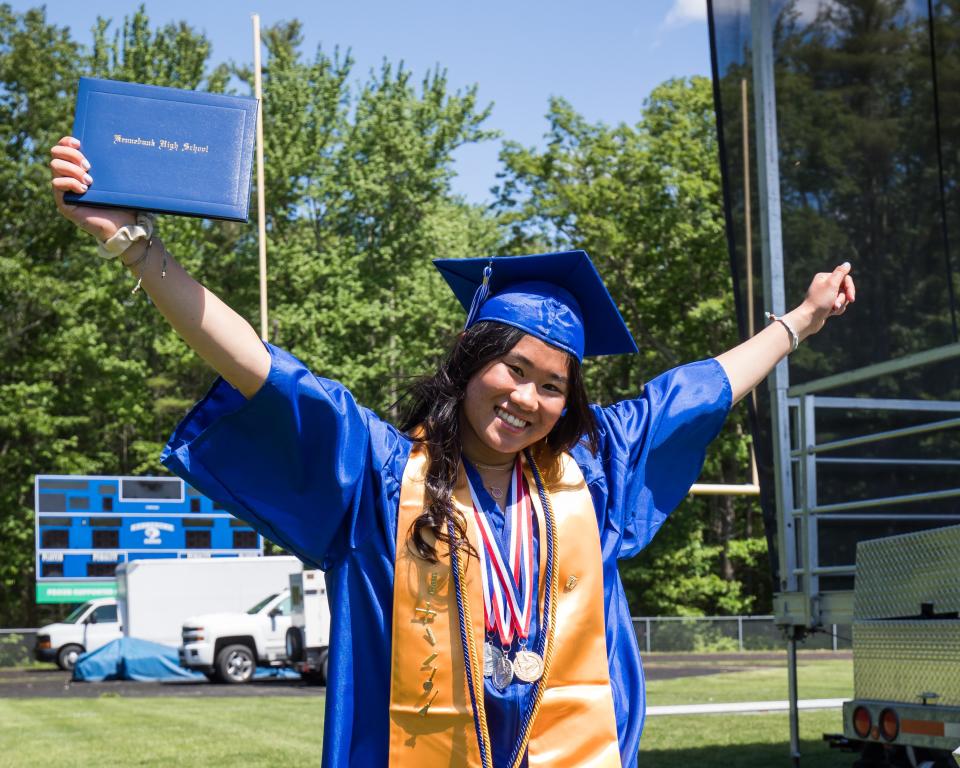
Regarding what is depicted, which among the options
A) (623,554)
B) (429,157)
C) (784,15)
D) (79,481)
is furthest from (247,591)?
(623,554)

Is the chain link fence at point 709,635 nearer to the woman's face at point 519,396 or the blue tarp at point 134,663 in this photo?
the blue tarp at point 134,663

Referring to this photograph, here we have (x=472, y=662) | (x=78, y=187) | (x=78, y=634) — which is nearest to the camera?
(x=78, y=187)

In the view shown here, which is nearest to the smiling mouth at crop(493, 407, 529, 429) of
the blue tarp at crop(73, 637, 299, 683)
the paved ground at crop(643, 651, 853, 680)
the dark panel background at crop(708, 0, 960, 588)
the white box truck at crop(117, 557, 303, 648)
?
the dark panel background at crop(708, 0, 960, 588)

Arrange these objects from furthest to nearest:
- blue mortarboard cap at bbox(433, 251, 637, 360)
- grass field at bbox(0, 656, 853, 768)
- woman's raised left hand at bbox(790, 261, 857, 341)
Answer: grass field at bbox(0, 656, 853, 768), woman's raised left hand at bbox(790, 261, 857, 341), blue mortarboard cap at bbox(433, 251, 637, 360)

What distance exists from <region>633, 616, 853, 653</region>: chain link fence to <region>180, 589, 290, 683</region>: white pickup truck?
9.99 metres

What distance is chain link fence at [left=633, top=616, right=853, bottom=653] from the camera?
2998cm

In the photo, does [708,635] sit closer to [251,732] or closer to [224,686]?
[224,686]

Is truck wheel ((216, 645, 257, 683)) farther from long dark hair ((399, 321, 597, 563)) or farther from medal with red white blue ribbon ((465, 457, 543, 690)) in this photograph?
medal with red white blue ribbon ((465, 457, 543, 690))

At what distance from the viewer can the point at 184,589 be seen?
24.7m

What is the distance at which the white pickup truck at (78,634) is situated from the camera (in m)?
27.4

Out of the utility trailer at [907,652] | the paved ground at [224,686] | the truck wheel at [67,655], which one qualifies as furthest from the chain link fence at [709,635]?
the utility trailer at [907,652]

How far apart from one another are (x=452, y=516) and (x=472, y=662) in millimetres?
285

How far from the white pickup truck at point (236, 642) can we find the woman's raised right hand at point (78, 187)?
20.8 metres

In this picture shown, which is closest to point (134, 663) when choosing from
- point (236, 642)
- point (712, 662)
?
point (236, 642)
